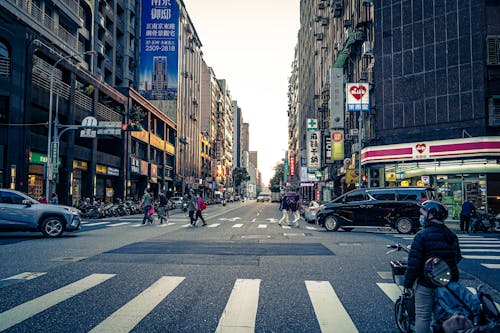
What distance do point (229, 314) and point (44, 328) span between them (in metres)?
2.28

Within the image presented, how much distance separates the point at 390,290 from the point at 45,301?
5.58m

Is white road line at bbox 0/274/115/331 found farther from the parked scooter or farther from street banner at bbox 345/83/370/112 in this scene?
street banner at bbox 345/83/370/112

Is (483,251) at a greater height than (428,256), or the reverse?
(428,256)

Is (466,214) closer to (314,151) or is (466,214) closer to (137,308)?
(137,308)

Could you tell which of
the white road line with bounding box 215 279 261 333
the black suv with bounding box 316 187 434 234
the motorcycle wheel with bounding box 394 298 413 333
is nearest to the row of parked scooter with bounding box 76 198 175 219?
the black suv with bounding box 316 187 434 234

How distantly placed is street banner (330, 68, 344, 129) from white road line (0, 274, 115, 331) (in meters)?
34.1

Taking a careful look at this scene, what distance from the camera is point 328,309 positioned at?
602 centimetres

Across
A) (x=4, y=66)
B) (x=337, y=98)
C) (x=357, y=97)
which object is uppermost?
(x=337, y=98)

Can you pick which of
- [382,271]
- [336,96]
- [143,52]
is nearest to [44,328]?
[382,271]

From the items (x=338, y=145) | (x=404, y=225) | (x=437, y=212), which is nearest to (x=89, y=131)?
(x=404, y=225)

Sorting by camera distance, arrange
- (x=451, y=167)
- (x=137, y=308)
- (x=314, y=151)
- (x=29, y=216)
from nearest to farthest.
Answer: (x=137, y=308)
(x=29, y=216)
(x=451, y=167)
(x=314, y=151)

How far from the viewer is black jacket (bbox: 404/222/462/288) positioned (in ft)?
13.5

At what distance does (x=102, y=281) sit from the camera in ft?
25.5

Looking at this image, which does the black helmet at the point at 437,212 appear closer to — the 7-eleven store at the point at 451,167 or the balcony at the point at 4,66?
the 7-eleven store at the point at 451,167
